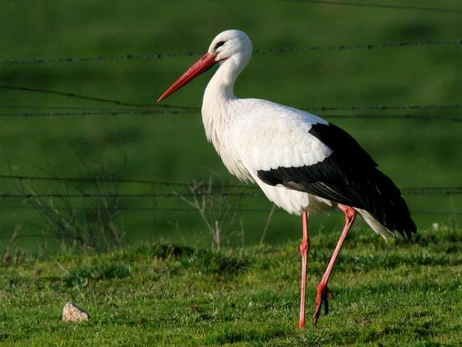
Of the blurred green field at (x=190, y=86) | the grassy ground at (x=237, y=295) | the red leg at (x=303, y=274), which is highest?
the red leg at (x=303, y=274)

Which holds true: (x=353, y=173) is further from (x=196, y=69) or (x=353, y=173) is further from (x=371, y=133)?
(x=371, y=133)

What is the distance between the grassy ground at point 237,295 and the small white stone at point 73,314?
7cm

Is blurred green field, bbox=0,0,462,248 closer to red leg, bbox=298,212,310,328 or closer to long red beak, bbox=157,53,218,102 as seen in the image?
long red beak, bbox=157,53,218,102

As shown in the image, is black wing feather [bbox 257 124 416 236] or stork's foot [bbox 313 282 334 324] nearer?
stork's foot [bbox 313 282 334 324]

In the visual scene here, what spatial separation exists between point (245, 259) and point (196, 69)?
154 cm

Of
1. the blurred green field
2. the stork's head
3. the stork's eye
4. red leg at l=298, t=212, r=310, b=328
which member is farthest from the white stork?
the blurred green field

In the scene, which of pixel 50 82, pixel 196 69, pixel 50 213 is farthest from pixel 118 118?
pixel 196 69

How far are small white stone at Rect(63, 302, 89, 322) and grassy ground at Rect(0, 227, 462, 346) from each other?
71 mm

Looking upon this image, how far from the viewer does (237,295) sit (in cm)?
886

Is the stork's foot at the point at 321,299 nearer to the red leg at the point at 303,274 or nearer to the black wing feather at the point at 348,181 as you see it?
the red leg at the point at 303,274

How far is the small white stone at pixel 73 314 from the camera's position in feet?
26.4

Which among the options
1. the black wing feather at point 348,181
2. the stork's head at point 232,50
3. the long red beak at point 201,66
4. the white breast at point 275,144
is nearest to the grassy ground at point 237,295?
the black wing feather at point 348,181

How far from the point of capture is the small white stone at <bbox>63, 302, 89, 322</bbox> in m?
8.05

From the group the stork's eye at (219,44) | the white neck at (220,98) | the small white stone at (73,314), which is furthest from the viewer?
the stork's eye at (219,44)
